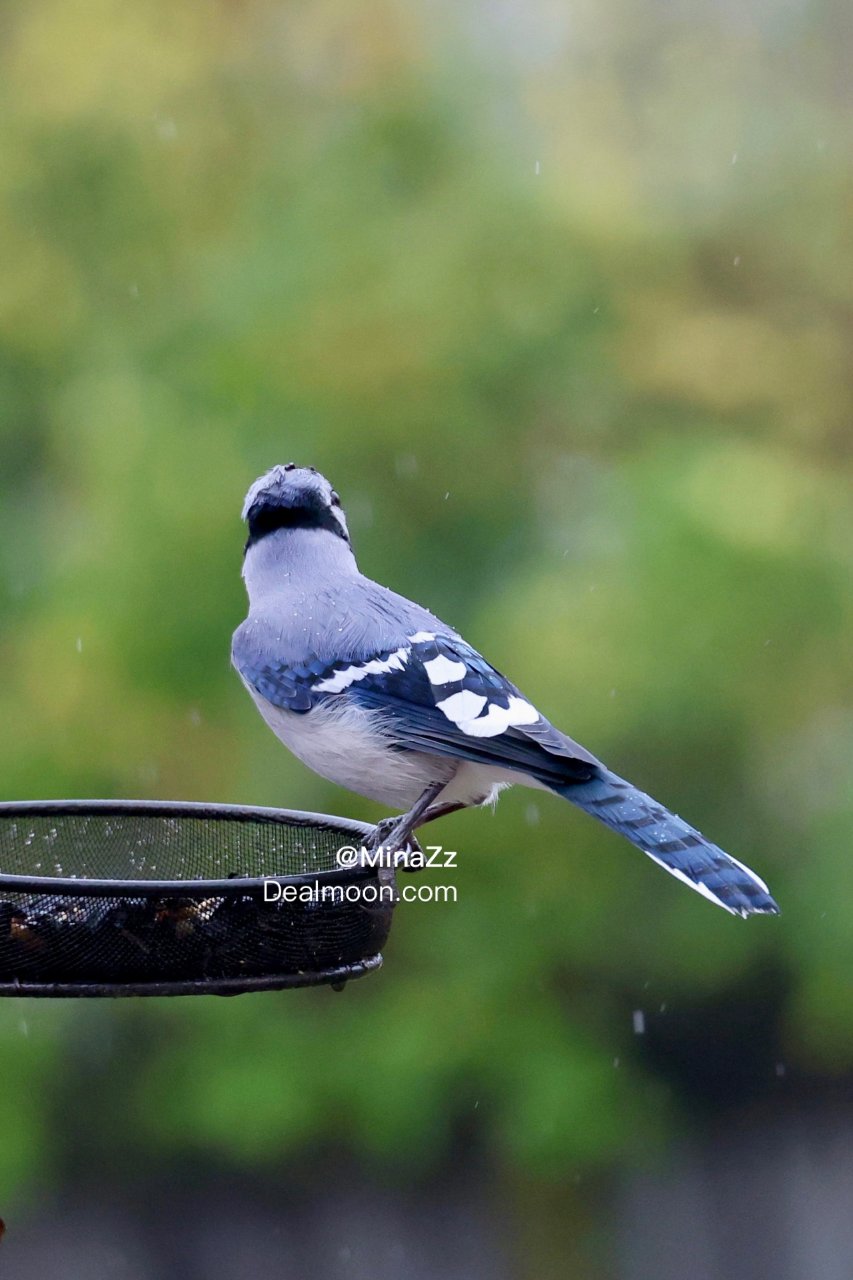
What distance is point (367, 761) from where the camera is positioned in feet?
7.00

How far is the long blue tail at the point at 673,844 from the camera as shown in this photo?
1.77 metres

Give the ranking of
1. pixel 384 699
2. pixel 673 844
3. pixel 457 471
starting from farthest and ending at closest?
pixel 457 471, pixel 384 699, pixel 673 844

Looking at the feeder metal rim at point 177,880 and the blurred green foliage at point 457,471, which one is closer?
the feeder metal rim at point 177,880

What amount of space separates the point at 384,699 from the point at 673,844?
1.60 feet

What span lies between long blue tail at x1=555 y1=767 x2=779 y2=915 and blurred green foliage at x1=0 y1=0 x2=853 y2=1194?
1.71 metres

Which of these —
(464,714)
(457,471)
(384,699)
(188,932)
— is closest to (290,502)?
(384,699)

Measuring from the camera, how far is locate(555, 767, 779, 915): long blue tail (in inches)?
69.8

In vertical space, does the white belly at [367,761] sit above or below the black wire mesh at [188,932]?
above

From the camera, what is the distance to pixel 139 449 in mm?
3805

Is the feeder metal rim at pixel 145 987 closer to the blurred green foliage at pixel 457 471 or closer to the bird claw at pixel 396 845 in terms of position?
the bird claw at pixel 396 845

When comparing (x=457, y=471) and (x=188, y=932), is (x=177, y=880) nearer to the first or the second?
(x=188, y=932)

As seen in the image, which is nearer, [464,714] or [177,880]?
[177,880]

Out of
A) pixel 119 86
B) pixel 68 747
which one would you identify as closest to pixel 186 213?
pixel 119 86

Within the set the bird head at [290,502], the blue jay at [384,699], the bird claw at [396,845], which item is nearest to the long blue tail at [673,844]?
the blue jay at [384,699]
